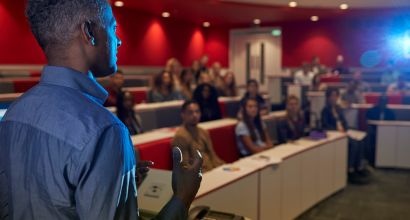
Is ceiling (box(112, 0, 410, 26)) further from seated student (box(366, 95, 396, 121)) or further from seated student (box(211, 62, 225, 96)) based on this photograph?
seated student (box(366, 95, 396, 121))

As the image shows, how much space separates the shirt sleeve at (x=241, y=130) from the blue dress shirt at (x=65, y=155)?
3.16m

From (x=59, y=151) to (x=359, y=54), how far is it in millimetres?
10876

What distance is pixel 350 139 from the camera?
4.99 m

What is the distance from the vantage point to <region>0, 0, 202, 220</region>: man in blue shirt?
0.75 meters

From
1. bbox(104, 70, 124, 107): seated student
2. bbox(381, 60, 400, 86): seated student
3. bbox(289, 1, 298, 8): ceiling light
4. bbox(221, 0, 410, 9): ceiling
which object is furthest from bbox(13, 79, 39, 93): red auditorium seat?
bbox(381, 60, 400, 86): seated student

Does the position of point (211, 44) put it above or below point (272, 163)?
above

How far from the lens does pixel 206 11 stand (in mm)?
9242

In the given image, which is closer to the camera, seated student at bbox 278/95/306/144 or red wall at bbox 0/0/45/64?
seated student at bbox 278/95/306/144

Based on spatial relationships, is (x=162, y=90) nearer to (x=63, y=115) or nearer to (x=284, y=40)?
(x=63, y=115)

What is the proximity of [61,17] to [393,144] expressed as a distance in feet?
17.5

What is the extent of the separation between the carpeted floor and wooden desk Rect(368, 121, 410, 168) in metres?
0.40

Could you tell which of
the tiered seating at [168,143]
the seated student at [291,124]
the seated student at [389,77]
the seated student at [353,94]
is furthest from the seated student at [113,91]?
the seated student at [389,77]

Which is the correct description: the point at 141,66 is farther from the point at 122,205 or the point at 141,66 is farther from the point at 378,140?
the point at 122,205

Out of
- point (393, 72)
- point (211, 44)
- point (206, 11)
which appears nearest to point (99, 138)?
point (206, 11)
